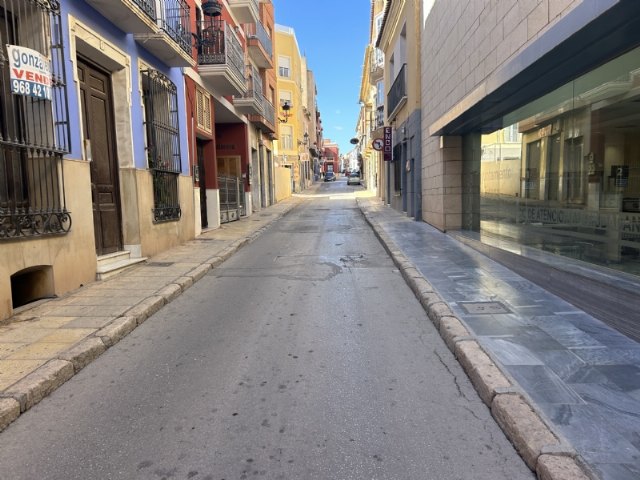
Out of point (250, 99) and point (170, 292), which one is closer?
point (170, 292)

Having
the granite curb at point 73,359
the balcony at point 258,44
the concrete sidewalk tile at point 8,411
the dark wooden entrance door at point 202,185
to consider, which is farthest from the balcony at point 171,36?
the balcony at point 258,44

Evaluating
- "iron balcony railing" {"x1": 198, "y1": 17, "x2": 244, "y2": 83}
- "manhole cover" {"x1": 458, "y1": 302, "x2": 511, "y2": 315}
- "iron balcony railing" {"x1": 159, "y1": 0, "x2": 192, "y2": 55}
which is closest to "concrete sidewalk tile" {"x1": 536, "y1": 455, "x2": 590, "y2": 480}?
"manhole cover" {"x1": 458, "y1": 302, "x2": 511, "y2": 315}

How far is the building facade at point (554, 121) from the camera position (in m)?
4.66

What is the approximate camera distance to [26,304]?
577 centimetres

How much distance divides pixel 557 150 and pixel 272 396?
17.1 feet

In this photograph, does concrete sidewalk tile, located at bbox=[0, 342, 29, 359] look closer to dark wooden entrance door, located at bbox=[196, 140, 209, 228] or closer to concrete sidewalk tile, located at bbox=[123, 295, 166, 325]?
concrete sidewalk tile, located at bbox=[123, 295, 166, 325]

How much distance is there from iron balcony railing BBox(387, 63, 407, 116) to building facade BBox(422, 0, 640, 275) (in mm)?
7113

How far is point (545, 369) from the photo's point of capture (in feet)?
11.6

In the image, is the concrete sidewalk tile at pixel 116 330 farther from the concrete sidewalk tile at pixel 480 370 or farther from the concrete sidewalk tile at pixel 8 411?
the concrete sidewalk tile at pixel 480 370

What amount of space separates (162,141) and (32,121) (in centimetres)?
431

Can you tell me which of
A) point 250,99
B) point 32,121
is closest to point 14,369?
point 32,121

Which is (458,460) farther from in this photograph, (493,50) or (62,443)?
(493,50)

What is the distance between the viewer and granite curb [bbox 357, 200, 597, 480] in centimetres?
238

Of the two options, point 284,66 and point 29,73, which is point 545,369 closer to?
point 29,73
